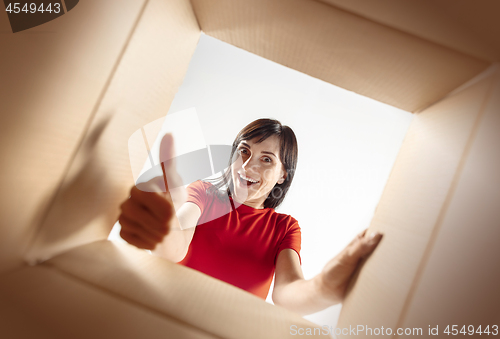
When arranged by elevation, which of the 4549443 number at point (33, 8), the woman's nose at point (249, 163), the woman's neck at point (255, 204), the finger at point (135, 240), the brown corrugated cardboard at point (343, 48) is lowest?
the finger at point (135, 240)

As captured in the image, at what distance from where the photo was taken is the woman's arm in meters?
0.30

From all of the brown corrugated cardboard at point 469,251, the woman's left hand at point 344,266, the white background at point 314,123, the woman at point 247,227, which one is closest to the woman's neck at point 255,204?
the woman at point 247,227

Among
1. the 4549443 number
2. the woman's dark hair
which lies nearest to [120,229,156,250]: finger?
the woman's dark hair

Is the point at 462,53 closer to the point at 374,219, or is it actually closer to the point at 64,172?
the point at 374,219

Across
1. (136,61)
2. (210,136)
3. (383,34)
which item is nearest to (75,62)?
(136,61)

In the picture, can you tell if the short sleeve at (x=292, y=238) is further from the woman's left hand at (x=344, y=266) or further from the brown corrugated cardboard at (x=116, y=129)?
the brown corrugated cardboard at (x=116, y=129)

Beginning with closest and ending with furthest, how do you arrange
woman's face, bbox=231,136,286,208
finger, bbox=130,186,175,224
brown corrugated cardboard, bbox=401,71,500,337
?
1. brown corrugated cardboard, bbox=401,71,500,337
2. finger, bbox=130,186,175,224
3. woman's face, bbox=231,136,286,208

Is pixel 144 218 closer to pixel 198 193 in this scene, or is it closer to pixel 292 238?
pixel 198 193

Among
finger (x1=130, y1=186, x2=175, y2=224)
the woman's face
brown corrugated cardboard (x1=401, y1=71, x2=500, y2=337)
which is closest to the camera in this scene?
brown corrugated cardboard (x1=401, y1=71, x2=500, y2=337)

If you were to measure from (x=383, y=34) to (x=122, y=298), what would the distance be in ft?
1.17

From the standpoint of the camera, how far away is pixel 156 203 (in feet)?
1.05

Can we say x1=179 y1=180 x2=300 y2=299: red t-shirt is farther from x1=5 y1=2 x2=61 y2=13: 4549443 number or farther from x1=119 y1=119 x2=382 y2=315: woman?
x1=5 y1=2 x2=61 y2=13: 4549443 number

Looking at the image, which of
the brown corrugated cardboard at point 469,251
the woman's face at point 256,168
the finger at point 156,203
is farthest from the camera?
the woman's face at point 256,168

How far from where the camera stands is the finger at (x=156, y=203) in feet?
1.05
